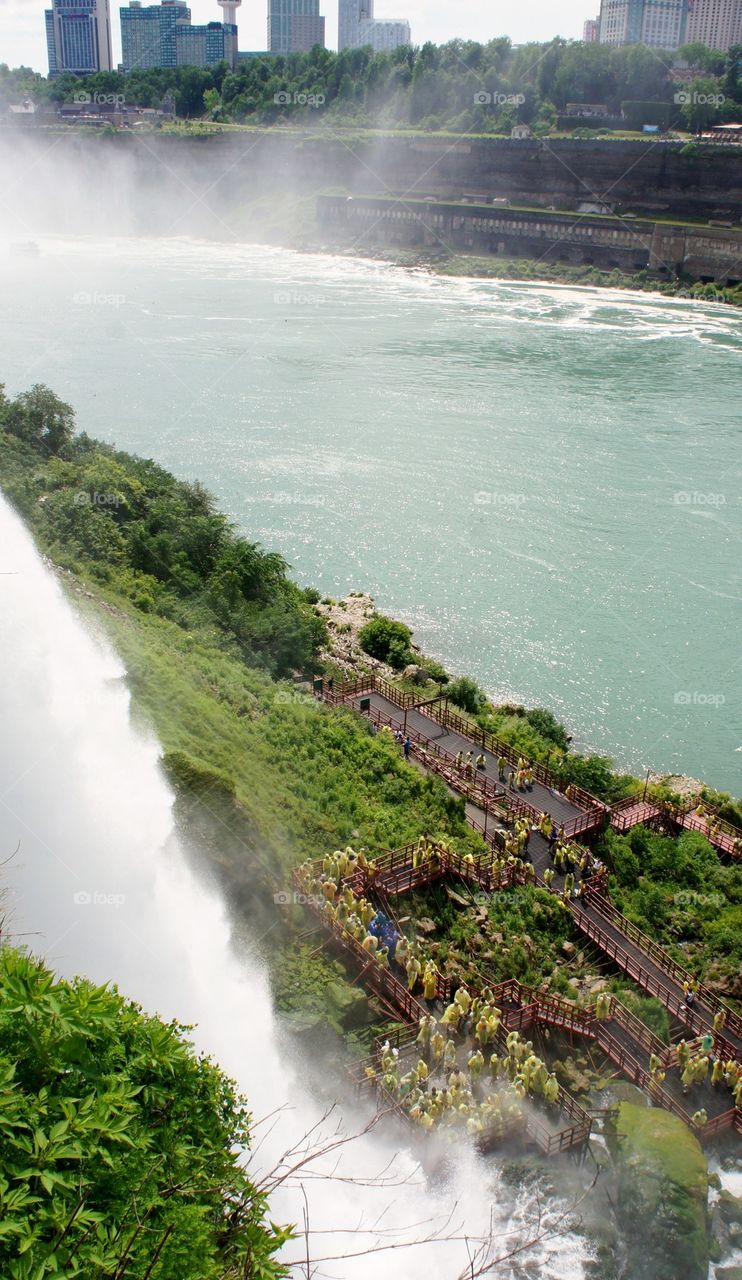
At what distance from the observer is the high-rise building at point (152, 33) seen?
535 ft

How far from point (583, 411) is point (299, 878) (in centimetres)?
3096

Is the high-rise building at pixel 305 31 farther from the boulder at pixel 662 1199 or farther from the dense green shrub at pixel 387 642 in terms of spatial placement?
the boulder at pixel 662 1199

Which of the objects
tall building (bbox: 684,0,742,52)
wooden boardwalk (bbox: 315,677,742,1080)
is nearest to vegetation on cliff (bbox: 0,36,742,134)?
tall building (bbox: 684,0,742,52)

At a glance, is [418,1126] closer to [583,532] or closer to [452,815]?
[452,815]

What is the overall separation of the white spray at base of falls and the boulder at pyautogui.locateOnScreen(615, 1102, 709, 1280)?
0.51m

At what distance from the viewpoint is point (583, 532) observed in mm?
29516

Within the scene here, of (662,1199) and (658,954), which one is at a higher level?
(662,1199)

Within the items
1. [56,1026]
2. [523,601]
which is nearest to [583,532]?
[523,601]

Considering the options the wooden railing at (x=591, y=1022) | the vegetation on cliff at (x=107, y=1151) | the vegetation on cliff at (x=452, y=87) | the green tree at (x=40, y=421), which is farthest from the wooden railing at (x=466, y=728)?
the vegetation on cliff at (x=452, y=87)

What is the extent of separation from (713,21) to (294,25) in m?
74.8

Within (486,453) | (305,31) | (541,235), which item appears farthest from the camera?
(305,31)

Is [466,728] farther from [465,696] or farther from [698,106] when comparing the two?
[698,106]

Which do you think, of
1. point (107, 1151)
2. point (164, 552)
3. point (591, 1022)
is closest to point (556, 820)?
point (591, 1022)

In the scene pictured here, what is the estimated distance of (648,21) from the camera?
491 feet
